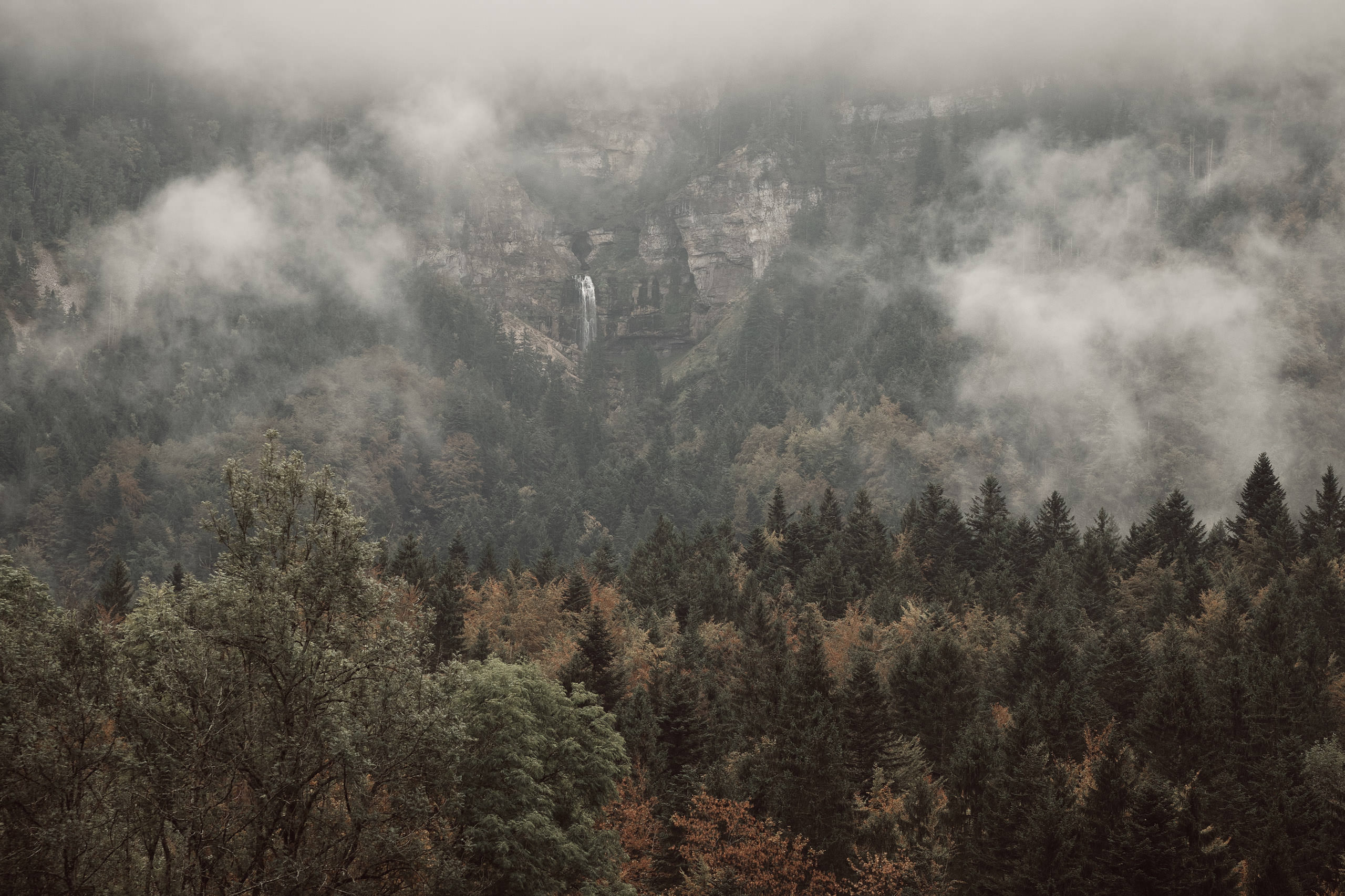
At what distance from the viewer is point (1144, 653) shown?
259ft

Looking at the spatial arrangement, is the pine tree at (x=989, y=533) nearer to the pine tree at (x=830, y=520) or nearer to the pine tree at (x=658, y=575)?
the pine tree at (x=830, y=520)

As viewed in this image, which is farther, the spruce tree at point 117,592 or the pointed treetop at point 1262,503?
the pointed treetop at point 1262,503

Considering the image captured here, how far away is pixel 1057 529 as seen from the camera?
13888 cm

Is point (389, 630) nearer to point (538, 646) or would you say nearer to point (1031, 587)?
point (538, 646)

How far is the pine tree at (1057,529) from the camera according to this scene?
5285 inches

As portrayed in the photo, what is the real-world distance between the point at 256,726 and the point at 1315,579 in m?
85.5

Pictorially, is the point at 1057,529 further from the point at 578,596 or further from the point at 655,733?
the point at 655,733

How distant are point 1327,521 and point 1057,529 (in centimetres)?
2878

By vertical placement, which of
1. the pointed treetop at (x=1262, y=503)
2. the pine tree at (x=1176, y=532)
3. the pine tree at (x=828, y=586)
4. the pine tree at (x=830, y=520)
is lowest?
the pine tree at (x=830, y=520)

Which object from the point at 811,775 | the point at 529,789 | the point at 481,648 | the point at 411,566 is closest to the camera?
the point at 529,789

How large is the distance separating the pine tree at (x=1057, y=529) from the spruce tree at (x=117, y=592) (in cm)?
9458

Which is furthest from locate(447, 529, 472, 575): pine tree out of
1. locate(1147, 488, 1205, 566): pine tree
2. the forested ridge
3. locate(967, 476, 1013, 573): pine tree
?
locate(1147, 488, 1205, 566): pine tree

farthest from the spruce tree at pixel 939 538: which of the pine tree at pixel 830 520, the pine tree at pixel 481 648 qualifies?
the pine tree at pixel 481 648

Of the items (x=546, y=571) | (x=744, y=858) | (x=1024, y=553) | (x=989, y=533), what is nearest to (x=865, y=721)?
(x=744, y=858)
